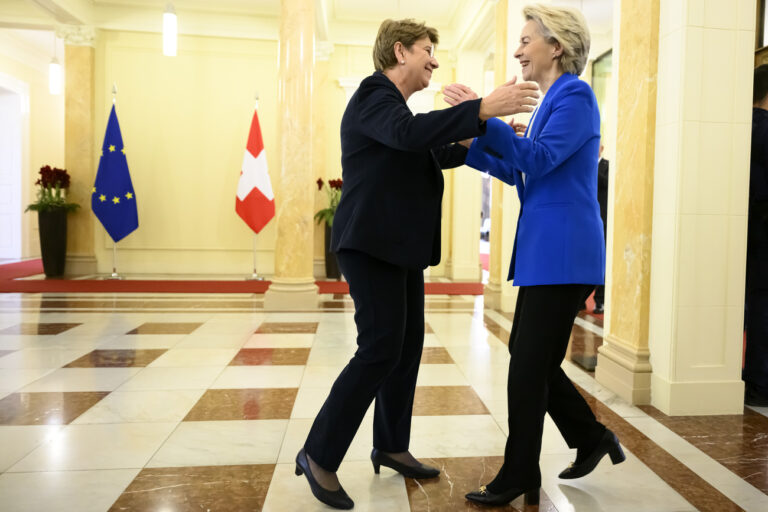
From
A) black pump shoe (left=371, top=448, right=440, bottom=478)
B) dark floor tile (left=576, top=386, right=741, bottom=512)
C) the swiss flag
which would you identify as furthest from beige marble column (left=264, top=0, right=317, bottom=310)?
black pump shoe (left=371, top=448, right=440, bottom=478)

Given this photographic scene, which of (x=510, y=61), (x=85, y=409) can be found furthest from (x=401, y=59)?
(x=510, y=61)

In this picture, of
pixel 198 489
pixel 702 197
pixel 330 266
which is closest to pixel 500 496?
pixel 198 489

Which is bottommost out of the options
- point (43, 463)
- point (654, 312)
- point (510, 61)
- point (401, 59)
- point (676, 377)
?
point (43, 463)

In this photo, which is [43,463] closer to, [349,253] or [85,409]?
[85,409]

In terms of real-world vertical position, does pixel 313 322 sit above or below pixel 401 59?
below

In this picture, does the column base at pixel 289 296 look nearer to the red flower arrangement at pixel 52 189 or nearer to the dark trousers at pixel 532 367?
the dark trousers at pixel 532 367

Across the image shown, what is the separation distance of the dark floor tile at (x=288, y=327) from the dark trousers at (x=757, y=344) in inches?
116

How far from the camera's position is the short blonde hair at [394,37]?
1.75 meters

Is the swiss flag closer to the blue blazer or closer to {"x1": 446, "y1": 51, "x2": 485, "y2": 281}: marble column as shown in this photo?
{"x1": 446, "y1": 51, "x2": 485, "y2": 281}: marble column

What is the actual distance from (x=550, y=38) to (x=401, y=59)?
443 millimetres

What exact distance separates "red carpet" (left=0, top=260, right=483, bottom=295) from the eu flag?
36.2 inches

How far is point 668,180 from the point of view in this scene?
274cm

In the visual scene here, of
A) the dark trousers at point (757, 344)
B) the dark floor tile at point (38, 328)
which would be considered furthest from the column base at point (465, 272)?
the dark trousers at point (757, 344)

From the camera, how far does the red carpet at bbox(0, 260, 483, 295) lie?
22.7ft
